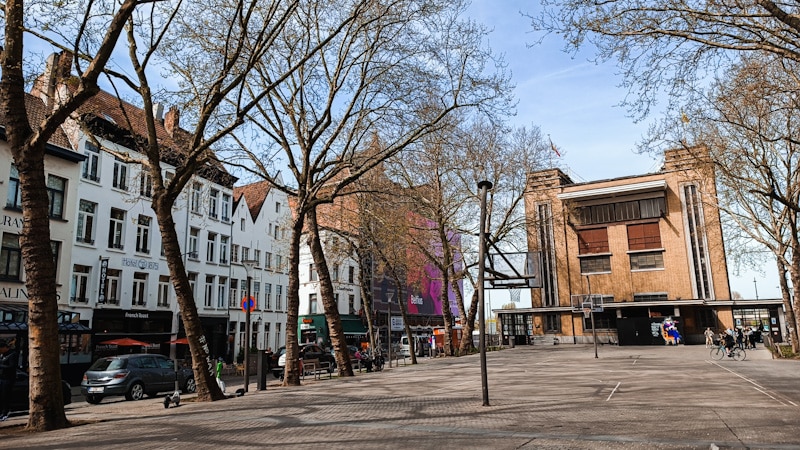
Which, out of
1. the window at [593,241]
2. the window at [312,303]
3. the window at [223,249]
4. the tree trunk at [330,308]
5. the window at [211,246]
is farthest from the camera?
the window at [312,303]

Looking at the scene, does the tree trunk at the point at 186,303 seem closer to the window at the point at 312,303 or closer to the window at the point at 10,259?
the window at the point at 10,259

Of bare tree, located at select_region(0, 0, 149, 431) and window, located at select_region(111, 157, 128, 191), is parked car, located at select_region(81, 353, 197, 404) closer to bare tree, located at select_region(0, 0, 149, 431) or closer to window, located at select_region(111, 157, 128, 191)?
bare tree, located at select_region(0, 0, 149, 431)

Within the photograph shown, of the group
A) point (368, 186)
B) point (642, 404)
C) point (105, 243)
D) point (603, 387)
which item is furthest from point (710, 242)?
point (105, 243)

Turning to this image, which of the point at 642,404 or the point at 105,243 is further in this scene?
the point at 105,243

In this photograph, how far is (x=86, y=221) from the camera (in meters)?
28.4

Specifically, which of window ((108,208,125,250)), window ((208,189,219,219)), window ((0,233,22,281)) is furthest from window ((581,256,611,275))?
window ((0,233,22,281))

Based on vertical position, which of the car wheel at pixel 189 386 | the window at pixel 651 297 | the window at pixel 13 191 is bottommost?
the car wheel at pixel 189 386

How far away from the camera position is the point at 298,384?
60.5 feet

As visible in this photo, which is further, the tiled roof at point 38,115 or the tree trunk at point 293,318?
the tiled roof at point 38,115

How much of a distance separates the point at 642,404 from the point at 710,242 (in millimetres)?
41528

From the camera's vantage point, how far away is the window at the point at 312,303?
2211 inches

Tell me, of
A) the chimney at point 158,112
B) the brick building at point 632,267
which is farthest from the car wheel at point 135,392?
the brick building at point 632,267

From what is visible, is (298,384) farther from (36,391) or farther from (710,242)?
(710,242)

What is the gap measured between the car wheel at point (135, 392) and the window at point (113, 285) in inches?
490
